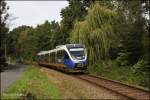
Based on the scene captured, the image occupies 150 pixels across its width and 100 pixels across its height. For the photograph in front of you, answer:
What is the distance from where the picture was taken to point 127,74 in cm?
3309

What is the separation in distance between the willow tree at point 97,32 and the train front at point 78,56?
3173 millimetres

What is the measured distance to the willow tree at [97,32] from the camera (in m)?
43.6

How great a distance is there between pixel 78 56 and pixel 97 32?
15.9 ft

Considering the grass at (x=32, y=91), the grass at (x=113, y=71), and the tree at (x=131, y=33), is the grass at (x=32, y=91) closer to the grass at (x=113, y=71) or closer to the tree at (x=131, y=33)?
the grass at (x=113, y=71)

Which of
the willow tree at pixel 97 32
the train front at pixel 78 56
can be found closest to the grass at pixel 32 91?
the train front at pixel 78 56

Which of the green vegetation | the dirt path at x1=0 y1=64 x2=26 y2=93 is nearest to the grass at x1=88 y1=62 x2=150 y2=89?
the green vegetation

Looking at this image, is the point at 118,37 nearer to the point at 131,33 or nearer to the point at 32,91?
the point at 131,33

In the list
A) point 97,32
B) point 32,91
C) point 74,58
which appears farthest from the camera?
point 97,32

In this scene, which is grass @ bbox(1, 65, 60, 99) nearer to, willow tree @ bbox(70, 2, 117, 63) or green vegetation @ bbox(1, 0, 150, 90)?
green vegetation @ bbox(1, 0, 150, 90)

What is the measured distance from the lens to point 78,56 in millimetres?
40000

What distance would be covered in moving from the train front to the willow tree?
317cm

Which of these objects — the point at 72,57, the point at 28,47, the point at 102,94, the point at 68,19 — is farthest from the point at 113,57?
the point at 28,47

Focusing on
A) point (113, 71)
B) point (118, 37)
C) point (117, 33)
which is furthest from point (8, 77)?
point (117, 33)

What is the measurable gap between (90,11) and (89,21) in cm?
166
